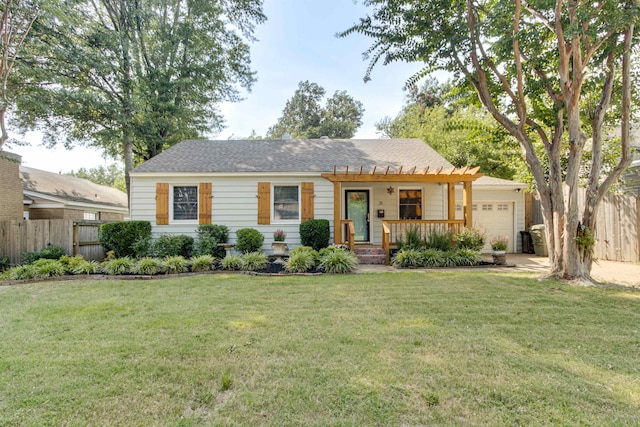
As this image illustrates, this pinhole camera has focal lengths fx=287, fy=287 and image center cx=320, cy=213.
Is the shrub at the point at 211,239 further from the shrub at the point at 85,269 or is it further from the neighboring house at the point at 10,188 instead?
the neighboring house at the point at 10,188

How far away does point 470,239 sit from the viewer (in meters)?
8.01

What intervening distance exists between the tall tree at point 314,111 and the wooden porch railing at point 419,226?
800 inches

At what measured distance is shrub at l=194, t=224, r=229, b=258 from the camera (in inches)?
326

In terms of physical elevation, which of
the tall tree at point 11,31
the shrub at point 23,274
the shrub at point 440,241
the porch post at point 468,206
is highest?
the tall tree at point 11,31

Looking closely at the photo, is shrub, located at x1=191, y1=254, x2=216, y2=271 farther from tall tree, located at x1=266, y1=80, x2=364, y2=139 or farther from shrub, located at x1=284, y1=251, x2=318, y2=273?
tall tree, located at x1=266, y1=80, x2=364, y2=139

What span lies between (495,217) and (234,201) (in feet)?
30.9

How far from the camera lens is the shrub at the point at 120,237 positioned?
7992 millimetres

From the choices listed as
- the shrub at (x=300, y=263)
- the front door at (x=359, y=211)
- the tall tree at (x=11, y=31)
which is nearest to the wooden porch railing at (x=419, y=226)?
the front door at (x=359, y=211)

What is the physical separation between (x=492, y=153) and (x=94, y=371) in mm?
15576

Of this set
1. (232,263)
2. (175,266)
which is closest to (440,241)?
(232,263)

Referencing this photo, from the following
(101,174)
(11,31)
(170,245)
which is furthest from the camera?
(101,174)

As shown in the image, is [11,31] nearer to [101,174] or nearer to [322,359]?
[322,359]

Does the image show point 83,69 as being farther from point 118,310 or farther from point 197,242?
point 118,310

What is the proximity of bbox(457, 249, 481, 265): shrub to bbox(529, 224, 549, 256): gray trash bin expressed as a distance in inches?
158
